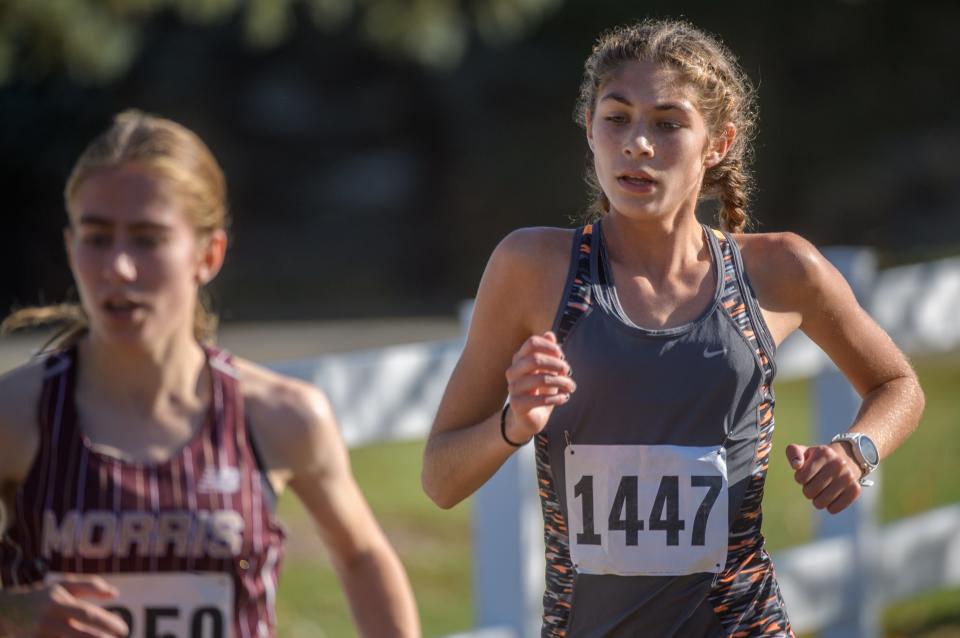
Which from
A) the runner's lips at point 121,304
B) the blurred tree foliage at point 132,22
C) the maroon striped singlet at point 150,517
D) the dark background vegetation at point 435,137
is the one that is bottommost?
the maroon striped singlet at point 150,517

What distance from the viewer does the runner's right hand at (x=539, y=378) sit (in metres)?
2.58

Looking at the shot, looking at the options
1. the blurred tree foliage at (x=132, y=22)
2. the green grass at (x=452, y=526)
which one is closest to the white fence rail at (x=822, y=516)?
the green grass at (x=452, y=526)

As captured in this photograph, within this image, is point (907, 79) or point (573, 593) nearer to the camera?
point (573, 593)

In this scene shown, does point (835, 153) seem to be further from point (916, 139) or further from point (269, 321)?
point (269, 321)

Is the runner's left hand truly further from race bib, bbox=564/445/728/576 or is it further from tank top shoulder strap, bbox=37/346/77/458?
tank top shoulder strap, bbox=37/346/77/458

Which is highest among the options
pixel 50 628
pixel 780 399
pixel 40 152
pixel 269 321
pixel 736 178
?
pixel 40 152

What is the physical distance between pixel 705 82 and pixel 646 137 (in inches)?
7.4

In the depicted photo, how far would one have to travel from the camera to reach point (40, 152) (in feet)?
68.2

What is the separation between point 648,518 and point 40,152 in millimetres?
19171

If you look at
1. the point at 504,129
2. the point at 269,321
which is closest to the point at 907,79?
A: the point at 504,129

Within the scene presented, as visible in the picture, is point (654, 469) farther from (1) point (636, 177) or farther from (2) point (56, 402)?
(2) point (56, 402)

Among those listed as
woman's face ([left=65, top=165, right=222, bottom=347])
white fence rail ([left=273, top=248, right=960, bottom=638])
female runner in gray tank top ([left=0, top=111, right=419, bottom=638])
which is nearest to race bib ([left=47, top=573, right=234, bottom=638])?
female runner in gray tank top ([left=0, top=111, right=419, bottom=638])

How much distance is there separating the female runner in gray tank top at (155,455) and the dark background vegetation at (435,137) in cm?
1614

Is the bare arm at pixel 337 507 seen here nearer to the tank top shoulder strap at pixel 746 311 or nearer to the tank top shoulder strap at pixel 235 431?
the tank top shoulder strap at pixel 235 431
